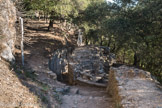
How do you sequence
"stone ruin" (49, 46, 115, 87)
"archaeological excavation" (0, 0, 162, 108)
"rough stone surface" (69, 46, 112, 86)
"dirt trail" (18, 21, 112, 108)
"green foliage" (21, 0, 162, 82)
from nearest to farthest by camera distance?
"archaeological excavation" (0, 0, 162, 108) → "dirt trail" (18, 21, 112, 108) → "green foliage" (21, 0, 162, 82) → "rough stone surface" (69, 46, 112, 86) → "stone ruin" (49, 46, 115, 87)

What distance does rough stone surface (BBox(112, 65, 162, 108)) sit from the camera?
537 centimetres

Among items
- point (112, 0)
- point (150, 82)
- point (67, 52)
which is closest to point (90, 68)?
point (67, 52)

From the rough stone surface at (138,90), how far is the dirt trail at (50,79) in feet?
4.09

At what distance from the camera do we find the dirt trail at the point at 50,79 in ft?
24.6

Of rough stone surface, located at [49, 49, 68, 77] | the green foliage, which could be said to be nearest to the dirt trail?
rough stone surface, located at [49, 49, 68, 77]

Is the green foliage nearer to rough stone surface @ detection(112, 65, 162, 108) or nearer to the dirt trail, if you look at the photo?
the dirt trail

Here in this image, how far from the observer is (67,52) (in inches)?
698

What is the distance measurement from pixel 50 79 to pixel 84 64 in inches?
212

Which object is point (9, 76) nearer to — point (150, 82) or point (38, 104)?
point (38, 104)

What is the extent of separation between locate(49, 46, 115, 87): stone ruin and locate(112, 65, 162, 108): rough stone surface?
13.1 ft

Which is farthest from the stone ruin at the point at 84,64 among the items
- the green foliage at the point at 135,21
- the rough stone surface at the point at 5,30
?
the rough stone surface at the point at 5,30

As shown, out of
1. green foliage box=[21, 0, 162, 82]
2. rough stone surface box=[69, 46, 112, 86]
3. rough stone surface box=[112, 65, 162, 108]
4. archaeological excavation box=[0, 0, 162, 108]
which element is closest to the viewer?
rough stone surface box=[112, 65, 162, 108]

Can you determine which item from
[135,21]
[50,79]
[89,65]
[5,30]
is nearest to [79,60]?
[89,65]

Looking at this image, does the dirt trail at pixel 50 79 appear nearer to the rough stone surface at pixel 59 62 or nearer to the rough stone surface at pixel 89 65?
the rough stone surface at pixel 59 62
